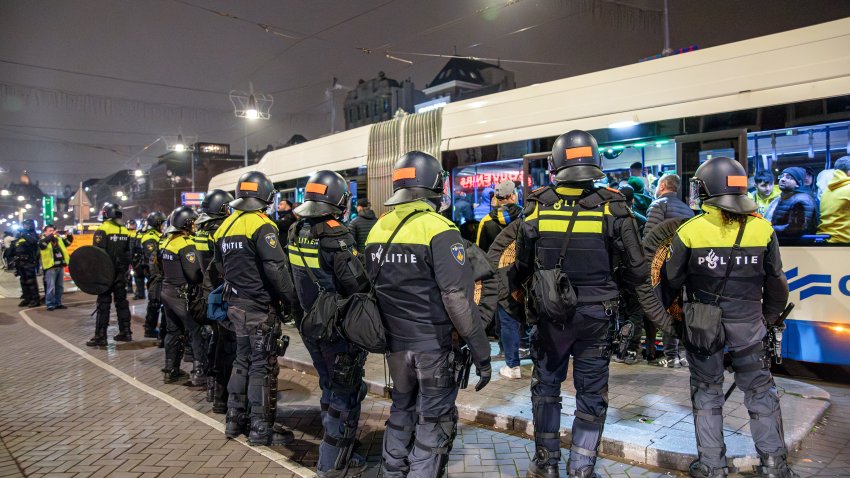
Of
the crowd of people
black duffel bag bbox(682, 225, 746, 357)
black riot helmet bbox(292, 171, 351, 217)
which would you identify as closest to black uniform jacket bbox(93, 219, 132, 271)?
the crowd of people

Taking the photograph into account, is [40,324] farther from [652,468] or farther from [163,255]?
[652,468]

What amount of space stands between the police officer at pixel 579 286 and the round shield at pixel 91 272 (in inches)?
331

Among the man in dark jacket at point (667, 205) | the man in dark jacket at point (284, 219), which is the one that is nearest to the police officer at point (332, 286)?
the man in dark jacket at point (667, 205)

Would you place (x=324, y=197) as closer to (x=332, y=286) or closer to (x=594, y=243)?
(x=332, y=286)

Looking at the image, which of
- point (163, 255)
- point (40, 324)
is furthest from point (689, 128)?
point (40, 324)

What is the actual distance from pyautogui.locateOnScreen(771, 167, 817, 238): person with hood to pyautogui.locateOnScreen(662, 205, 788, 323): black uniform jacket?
8.45 ft

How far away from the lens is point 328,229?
13.6 feet

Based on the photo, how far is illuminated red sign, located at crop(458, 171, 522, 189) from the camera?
8133mm

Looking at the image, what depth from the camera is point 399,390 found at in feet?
11.4

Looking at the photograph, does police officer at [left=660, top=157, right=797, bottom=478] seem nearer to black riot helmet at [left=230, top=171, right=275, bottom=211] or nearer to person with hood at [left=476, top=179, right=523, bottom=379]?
person with hood at [left=476, top=179, right=523, bottom=379]

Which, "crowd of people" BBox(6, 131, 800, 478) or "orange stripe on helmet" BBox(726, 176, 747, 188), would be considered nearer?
"crowd of people" BBox(6, 131, 800, 478)

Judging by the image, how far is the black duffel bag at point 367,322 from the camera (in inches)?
137

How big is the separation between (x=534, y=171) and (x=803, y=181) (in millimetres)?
3186

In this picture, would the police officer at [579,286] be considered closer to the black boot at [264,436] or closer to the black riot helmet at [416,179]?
the black riot helmet at [416,179]
